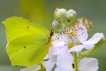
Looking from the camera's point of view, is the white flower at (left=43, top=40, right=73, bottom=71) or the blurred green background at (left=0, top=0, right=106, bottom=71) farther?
the blurred green background at (left=0, top=0, right=106, bottom=71)

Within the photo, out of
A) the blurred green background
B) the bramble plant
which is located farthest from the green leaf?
the blurred green background

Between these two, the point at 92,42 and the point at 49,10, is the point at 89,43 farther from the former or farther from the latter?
the point at 49,10

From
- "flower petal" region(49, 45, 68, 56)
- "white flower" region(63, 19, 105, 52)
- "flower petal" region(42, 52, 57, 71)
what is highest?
"white flower" region(63, 19, 105, 52)

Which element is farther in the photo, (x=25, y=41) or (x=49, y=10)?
(x=49, y=10)

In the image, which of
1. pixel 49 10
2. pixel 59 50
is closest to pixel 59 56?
pixel 59 50

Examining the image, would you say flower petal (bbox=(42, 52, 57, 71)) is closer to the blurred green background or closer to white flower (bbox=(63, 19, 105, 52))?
white flower (bbox=(63, 19, 105, 52))

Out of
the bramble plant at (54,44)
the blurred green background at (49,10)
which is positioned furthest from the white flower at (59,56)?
the blurred green background at (49,10)

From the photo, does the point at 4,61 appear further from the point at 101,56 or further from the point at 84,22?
the point at 84,22
